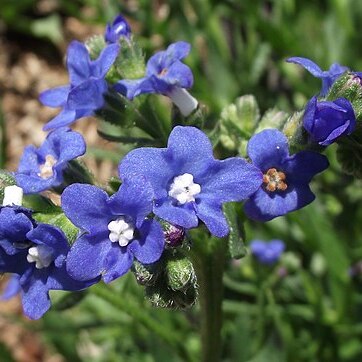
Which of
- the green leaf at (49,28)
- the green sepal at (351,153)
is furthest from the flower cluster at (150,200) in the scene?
the green leaf at (49,28)

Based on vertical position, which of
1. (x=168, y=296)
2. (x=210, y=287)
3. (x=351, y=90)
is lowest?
(x=210, y=287)

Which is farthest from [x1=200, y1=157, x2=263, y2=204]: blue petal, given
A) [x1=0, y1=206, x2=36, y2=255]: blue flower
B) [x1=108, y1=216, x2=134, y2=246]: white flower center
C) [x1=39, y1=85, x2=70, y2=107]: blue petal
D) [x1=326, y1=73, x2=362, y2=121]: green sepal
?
[x1=39, y1=85, x2=70, y2=107]: blue petal

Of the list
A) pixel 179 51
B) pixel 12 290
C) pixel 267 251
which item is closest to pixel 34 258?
pixel 179 51

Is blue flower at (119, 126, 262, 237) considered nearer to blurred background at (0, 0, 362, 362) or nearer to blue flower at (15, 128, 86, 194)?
blue flower at (15, 128, 86, 194)

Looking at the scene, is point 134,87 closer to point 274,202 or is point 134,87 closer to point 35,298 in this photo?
point 274,202

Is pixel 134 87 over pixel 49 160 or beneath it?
over

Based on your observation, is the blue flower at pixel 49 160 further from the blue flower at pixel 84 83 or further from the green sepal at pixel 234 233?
the green sepal at pixel 234 233

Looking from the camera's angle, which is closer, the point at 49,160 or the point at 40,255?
the point at 40,255
